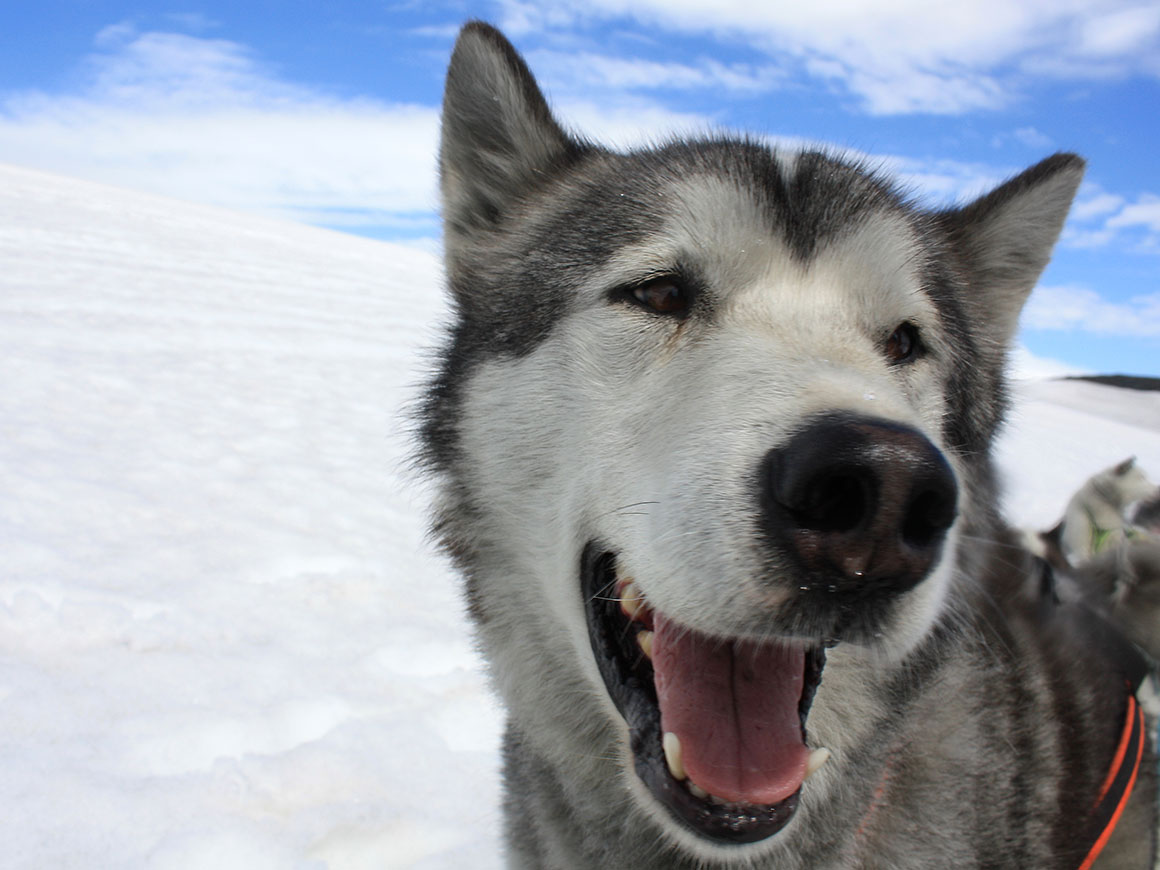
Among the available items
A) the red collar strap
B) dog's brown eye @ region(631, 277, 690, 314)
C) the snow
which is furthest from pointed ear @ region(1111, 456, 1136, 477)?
dog's brown eye @ region(631, 277, 690, 314)

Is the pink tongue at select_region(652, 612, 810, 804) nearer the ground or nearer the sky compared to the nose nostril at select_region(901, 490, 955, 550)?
nearer the ground

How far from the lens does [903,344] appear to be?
2.07m

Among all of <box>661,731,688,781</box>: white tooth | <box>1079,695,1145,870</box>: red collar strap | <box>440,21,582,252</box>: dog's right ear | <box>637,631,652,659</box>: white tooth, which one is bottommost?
<box>1079,695,1145,870</box>: red collar strap

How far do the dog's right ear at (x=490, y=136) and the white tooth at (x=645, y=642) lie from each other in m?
1.42

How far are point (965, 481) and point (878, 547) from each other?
3.65 ft

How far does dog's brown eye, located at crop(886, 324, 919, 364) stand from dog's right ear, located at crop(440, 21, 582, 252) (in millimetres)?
1168

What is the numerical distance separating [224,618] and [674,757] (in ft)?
8.90

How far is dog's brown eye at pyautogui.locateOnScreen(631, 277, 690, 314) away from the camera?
76.5 inches

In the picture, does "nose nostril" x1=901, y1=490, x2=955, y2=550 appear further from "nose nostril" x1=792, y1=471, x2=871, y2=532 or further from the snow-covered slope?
the snow-covered slope

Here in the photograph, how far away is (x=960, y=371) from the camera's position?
7.28ft

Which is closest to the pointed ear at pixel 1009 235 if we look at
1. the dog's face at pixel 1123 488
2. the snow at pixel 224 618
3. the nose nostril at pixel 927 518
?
the snow at pixel 224 618

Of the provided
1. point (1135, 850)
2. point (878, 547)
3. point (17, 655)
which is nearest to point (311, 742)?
point (17, 655)

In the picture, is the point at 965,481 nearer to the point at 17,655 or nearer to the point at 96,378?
the point at 17,655

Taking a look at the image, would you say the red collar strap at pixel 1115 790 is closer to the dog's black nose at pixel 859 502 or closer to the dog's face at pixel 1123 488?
the dog's face at pixel 1123 488
